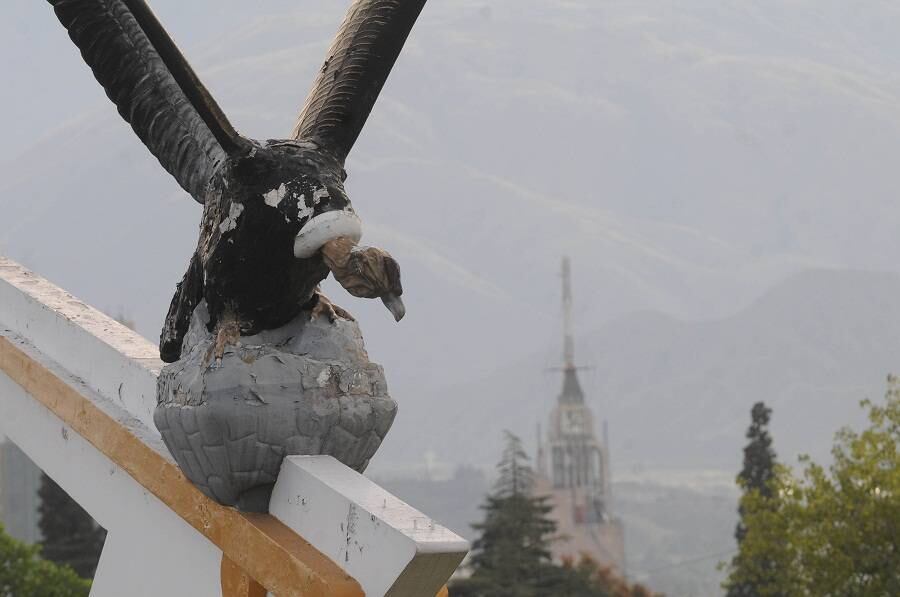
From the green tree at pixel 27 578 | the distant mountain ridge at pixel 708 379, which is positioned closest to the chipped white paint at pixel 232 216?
the green tree at pixel 27 578

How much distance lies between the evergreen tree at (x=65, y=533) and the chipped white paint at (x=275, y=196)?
72.5 feet

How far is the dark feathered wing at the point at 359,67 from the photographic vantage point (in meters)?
4.03

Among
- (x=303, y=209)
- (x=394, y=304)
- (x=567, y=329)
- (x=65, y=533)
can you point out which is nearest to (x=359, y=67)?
(x=303, y=209)

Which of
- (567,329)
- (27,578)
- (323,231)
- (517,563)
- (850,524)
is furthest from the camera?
(567,329)

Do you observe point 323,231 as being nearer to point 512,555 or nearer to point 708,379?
point 512,555

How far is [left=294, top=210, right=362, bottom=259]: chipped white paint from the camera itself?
11.7 ft

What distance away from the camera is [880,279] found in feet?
430

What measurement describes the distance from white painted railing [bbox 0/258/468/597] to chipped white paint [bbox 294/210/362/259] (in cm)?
49

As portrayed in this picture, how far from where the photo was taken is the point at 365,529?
3346 mm

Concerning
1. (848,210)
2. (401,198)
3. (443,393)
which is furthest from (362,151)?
(848,210)

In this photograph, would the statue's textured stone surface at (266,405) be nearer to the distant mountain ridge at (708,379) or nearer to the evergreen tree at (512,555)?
the evergreen tree at (512,555)

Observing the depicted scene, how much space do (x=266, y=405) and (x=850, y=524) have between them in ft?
42.4

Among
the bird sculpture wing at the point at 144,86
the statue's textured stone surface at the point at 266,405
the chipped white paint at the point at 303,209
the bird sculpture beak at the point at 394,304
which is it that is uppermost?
the bird sculpture wing at the point at 144,86

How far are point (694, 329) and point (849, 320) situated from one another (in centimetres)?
1259
